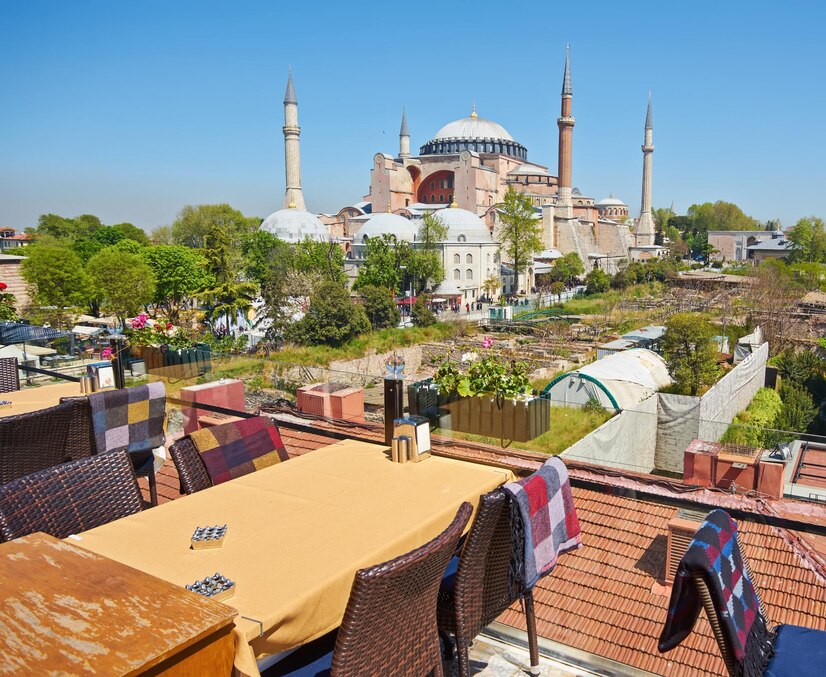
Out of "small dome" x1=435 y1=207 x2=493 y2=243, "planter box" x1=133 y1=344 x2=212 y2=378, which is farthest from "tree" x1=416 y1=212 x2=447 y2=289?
"planter box" x1=133 y1=344 x2=212 y2=378

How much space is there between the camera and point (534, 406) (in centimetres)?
459

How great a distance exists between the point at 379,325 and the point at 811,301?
1748cm

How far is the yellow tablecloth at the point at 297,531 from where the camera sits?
162 cm

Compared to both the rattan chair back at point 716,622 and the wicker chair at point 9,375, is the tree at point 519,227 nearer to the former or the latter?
the wicker chair at point 9,375

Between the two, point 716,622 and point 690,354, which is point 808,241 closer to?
point 690,354

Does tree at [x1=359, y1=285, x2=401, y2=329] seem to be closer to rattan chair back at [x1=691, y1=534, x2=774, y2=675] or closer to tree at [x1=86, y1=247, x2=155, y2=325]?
tree at [x1=86, y1=247, x2=155, y2=325]

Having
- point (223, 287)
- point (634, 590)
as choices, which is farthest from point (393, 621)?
point (223, 287)

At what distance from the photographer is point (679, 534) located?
9.16 ft

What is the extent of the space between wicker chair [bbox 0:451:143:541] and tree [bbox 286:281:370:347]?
18.9 meters

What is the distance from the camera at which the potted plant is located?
4.52 meters

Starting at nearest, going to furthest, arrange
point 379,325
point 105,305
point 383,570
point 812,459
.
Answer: point 383,570 → point 812,459 → point 379,325 → point 105,305

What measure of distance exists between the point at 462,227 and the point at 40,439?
34.8 m

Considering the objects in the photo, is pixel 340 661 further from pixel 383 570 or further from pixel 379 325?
pixel 379 325

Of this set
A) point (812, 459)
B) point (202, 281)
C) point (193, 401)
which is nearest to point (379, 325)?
point (202, 281)
